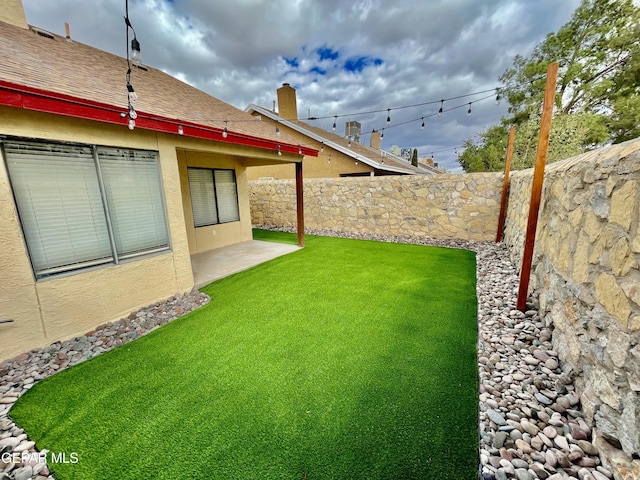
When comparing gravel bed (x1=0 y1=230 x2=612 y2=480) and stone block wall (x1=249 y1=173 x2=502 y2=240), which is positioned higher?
stone block wall (x1=249 y1=173 x2=502 y2=240)

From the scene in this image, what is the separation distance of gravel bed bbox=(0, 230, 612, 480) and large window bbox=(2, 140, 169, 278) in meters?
0.94

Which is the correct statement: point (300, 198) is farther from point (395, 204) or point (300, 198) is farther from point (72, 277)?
point (72, 277)

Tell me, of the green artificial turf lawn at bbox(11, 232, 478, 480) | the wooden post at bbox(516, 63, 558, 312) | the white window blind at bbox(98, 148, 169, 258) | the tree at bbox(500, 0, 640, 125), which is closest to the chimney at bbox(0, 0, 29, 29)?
the white window blind at bbox(98, 148, 169, 258)

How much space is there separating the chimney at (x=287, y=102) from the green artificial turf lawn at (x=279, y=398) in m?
12.5

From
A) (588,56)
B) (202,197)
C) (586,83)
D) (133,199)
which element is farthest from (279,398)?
(588,56)

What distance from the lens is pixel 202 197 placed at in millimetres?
6848

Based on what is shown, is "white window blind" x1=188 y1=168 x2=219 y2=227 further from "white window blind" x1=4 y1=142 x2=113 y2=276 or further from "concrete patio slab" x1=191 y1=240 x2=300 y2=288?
"white window blind" x1=4 y1=142 x2=113 y2=276

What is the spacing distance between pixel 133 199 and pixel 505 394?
4.68 meters

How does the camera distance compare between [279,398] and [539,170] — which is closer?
[279,398]

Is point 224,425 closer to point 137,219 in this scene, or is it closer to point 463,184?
point 137,219

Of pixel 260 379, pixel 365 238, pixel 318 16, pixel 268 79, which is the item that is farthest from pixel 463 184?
pixel 268 79

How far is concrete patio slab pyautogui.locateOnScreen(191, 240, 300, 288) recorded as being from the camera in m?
5.16

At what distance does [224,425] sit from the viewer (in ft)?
6.48

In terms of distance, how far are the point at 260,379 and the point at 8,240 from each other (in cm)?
290
